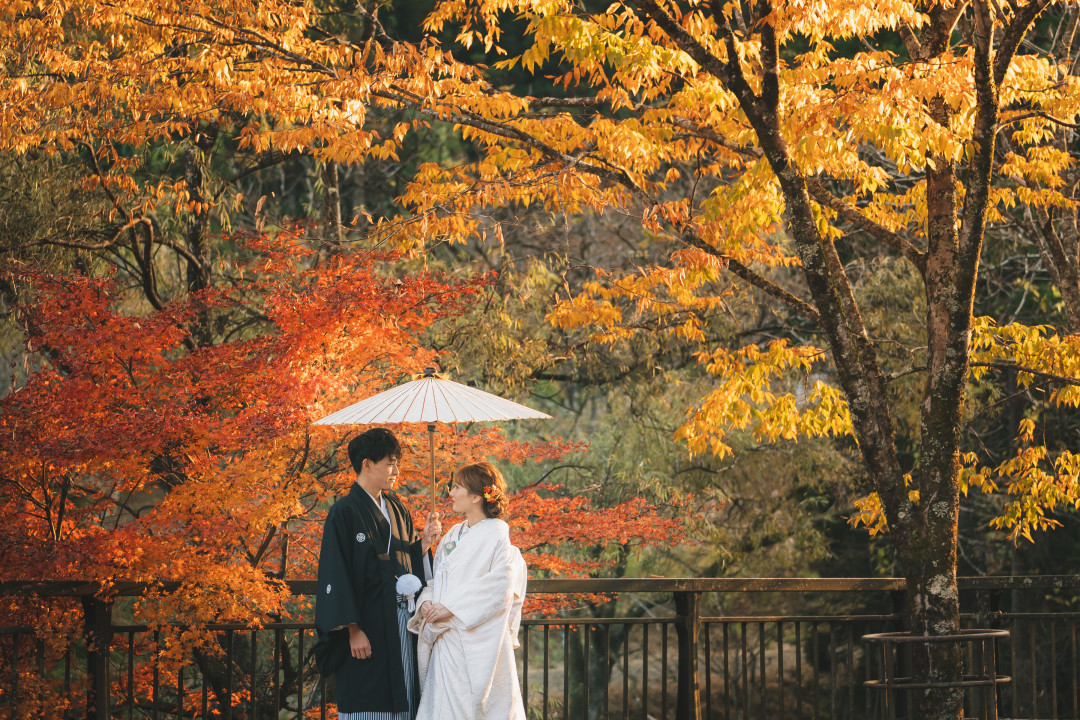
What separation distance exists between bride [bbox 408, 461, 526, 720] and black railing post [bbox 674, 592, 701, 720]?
4.24 feet

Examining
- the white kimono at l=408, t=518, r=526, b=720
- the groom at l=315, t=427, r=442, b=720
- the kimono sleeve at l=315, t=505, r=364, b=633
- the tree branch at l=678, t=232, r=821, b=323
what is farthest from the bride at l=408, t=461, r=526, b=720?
the tree branch at l=678, t=232, r=821, b=323

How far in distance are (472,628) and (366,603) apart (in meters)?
0.40

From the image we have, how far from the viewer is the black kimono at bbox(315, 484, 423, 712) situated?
11.5 ft

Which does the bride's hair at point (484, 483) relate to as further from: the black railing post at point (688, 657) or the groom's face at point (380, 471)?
the black railing post at point (688, 657)

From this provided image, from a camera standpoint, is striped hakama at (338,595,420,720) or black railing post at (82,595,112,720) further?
black railing post at (82,595,112,720)

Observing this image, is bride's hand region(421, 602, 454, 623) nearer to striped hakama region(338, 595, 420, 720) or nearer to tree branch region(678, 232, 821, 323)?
striped hakama region(338, 595, 420, 720)

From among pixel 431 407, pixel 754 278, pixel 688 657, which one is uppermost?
pixel 754 278

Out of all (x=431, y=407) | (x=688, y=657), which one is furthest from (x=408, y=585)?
(x=688, y=657)

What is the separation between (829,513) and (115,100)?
27.5 feet

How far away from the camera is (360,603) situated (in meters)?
3.57

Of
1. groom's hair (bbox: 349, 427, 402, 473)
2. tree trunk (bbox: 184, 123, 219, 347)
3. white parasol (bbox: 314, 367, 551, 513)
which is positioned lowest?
groom's hair (bbox: 349, 427, 402, 473)

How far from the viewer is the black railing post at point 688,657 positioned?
15.1 feet

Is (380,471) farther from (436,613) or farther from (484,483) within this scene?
(436,613)

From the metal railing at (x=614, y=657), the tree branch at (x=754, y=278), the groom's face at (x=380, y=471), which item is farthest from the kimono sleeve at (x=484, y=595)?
the tree branch at (x=754, y=278)
